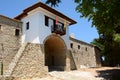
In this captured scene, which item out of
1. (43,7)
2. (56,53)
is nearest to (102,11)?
(43,7)

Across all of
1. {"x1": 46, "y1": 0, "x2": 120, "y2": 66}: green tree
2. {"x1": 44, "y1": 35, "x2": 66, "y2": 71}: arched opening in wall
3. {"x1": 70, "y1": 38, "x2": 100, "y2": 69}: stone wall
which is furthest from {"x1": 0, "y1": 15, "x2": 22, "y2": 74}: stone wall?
{"x1": 46, "y1": 0, "x2": 120, "y2": 66}: green tree

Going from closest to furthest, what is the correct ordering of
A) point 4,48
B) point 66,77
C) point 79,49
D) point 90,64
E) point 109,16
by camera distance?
1. point 109,16
2. point 66,77
3. point 4,48
4. point 79,49
5. point 90,64

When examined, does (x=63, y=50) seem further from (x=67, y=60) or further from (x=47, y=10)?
(x=47, y=10)

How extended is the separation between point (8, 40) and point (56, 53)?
740 centimetres

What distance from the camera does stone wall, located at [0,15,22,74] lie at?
22.2m

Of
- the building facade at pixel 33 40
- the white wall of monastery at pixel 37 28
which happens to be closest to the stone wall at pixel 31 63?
the building facade at pixel 33 40

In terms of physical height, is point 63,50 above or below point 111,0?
below

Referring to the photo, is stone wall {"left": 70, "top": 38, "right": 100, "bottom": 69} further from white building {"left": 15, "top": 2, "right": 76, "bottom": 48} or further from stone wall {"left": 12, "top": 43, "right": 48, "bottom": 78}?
stone wall {"left": 12, "top": 43, "right": 48, "bottom": 78}

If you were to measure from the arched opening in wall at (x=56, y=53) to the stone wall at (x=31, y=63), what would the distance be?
3.70 metres

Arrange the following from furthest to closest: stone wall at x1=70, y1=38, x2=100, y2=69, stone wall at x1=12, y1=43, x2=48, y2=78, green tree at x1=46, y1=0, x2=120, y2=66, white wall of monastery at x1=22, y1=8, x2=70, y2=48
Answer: stone wall at x1=70, y1=38, x2=100, y2=69, white wall of monastery at x1=22, y1=8, x2=70, y2=48, stone wall at x1=12, y1=43, x2=48, y2=78, green tree at x1=46, y1=0, x2=120, y2=66

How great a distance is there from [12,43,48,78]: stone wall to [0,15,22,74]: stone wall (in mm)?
2458

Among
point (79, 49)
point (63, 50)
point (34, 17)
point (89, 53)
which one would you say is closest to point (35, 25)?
point (34, 17)

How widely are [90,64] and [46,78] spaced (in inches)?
701

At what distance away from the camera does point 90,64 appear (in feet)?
119
